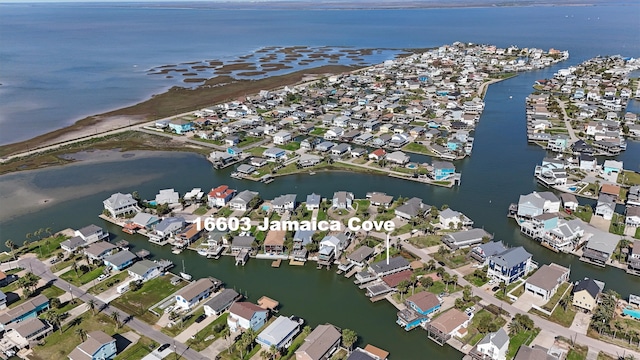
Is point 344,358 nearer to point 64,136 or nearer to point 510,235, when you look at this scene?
point 510,235

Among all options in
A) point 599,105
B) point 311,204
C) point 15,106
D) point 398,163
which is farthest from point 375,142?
point 15,106

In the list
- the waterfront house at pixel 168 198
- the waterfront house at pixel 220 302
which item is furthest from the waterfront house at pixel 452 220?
the waterfront house at pixel 168 198

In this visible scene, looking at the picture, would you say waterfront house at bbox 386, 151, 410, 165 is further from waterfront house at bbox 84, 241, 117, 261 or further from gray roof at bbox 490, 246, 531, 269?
waterfront house at bbox 84, 241, 117, 261

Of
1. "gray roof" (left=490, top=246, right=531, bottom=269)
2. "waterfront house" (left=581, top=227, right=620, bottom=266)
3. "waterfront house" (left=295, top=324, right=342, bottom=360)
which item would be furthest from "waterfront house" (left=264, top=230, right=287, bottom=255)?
"waterfront house" (left=581, top=227, right=620, bottom=266)

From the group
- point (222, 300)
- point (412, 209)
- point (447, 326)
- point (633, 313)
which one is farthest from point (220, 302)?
point (633, 313)

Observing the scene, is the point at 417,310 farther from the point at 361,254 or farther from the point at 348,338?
the point at 361,254

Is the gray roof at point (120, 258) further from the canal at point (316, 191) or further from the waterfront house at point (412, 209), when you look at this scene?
the waterfront house at point (412, 209)
